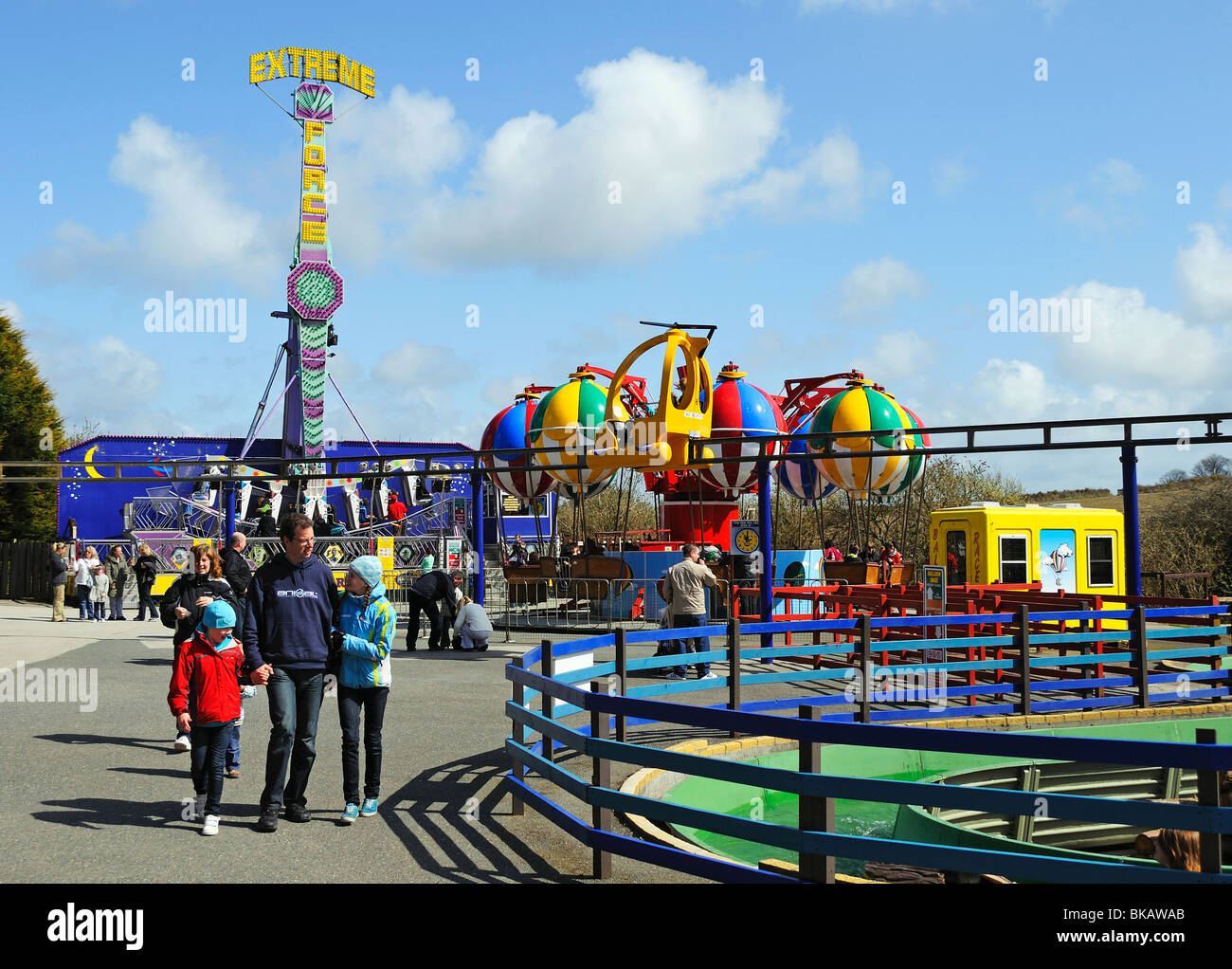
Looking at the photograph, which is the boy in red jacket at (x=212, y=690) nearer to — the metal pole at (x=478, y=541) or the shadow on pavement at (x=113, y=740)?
the shadow on pavement at (x=113, y=740)

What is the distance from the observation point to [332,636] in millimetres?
7758

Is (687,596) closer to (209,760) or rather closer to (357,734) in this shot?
(357,734)

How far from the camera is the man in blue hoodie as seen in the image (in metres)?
7.47

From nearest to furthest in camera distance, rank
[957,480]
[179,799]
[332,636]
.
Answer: [332,636]
[179,799]
[957,480]

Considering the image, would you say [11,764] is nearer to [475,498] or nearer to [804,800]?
[804,800]

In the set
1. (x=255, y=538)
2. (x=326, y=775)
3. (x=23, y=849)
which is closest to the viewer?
(x=23, y=849)

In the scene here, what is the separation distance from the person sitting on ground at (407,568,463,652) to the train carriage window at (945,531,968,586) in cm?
983

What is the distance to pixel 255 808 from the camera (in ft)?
26.7

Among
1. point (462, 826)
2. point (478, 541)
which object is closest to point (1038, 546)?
point (478, 541)

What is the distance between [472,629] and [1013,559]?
1042cm

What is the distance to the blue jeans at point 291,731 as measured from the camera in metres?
7.46

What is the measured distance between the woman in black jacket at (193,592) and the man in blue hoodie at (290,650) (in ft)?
5.15

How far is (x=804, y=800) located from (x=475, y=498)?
16.7m
